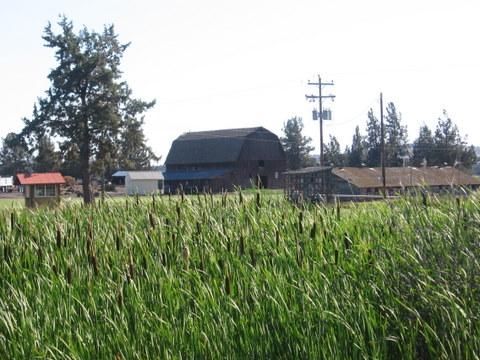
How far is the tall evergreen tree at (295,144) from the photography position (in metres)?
89.4

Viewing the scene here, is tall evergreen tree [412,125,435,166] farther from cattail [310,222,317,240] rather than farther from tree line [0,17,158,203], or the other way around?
cattail [310,222,317,240]

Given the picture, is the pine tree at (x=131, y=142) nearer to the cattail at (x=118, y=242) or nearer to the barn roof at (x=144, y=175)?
the barn roof at (x=144, y=175)

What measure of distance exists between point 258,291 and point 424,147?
7122 cm

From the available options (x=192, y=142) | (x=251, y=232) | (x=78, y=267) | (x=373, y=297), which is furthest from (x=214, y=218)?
(x=192, y=142)

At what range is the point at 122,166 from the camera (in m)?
51.9

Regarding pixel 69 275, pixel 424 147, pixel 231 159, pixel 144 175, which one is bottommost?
pixel 69 275

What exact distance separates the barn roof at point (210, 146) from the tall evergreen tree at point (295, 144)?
1194 centimetres

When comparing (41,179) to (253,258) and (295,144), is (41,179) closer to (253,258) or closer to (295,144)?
(253,258)

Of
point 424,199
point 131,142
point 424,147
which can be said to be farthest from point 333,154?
point 424,199

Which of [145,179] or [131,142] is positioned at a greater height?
[131,142]

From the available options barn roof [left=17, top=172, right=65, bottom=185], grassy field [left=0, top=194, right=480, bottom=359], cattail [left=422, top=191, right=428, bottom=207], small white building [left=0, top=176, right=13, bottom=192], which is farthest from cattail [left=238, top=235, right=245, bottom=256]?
small white building [left=0, top=176, right=13, bottom=192]

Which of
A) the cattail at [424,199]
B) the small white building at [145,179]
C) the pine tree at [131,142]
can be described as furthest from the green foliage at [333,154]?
the cattail at [424,199]

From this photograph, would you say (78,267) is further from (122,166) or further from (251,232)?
(122,166)

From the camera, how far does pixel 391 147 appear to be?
7750 cm
